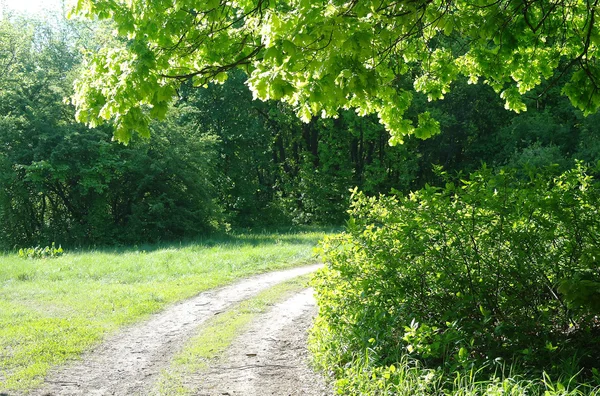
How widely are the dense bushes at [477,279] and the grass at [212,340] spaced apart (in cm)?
150

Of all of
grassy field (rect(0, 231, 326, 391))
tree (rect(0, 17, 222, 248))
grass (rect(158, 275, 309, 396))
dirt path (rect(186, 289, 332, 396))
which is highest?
tree (rect(0, 17, 222, 248))

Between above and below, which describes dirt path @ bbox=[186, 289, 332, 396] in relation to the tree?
below

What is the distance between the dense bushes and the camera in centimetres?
518

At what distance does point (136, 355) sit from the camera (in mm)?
7309

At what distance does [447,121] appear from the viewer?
31188 millimetres

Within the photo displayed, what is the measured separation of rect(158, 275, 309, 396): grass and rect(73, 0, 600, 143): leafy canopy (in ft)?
9.18

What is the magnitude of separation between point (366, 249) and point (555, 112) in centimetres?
2940

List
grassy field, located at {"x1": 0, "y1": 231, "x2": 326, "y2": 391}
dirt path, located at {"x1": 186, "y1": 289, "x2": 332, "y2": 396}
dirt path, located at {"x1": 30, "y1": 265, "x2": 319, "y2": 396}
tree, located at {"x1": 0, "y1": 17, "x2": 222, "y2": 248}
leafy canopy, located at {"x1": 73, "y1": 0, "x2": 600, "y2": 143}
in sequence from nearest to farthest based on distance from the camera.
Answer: leafy canopy, located at {"x1": 73, "y1": 0, "x2": 600, "y2": 143} < dirt path, located at {"x1": 186, "y1": 289, "x2": 332, "y2": 396} < dirt path, located at {"x1": 30, "y1": 265, "x2": 319, "y2": 396} < grassy field, located at {"x1": 0, "y1": 231, "x2": 326, "y2": 391} < tree, located at {"x1": 0, "y1": 17, "x2": 222, "y2": 248}

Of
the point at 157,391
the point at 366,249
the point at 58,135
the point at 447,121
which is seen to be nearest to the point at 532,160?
the point at 447,121

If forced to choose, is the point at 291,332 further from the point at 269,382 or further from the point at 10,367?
the point at 10,367

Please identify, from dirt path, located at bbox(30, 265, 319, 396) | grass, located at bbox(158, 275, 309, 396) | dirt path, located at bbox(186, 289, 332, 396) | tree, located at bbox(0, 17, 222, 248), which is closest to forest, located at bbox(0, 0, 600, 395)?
dirt path, located at bbox(186, 289, 332, 396)

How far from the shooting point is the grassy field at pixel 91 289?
741cm

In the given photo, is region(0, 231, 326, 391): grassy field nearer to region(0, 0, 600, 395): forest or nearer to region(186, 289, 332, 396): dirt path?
region(186, 289, 332, 396): dirt path

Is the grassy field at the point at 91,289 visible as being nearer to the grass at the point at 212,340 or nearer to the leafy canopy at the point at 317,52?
the grass at the point at 212,340
